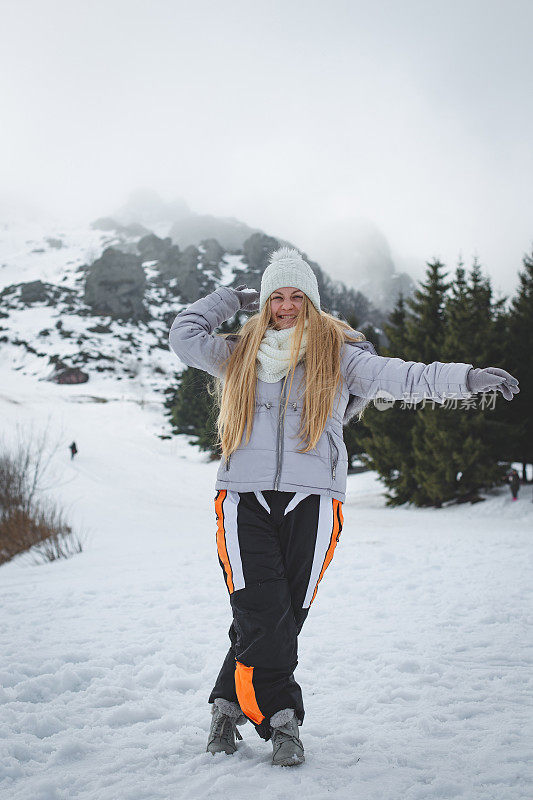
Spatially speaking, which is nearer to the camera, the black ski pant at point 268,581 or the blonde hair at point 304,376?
the black ski pant at point 268,581

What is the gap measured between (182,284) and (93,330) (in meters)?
28.5

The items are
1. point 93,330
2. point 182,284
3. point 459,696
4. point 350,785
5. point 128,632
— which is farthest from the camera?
point 182,284

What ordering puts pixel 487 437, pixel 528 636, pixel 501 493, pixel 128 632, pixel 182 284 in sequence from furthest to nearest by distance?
pixel 182 284, pixel 501 493, pixel 487 437, pixel 128 632, pixel 528 636

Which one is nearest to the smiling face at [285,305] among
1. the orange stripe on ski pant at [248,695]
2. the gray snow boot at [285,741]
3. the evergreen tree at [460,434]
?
the orange stripe on ski pant at [248,695]

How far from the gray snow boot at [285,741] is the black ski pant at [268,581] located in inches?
1.0

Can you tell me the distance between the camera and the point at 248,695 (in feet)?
Result: 5.66

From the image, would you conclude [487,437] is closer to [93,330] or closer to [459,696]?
[459,696]

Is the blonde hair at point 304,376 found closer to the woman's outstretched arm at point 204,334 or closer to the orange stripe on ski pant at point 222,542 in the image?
the woman's outstretched arm at point 204,334

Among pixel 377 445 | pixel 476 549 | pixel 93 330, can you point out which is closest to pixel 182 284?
pixel 93 330

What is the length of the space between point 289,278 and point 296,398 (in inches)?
22.0

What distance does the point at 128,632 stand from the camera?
349cm

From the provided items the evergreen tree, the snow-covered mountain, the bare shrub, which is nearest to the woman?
the bare shrub

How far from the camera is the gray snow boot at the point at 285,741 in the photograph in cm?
168

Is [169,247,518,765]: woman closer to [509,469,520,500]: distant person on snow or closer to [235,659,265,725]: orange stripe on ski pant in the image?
[235,659,265,725]: orange stripe on ski pant
